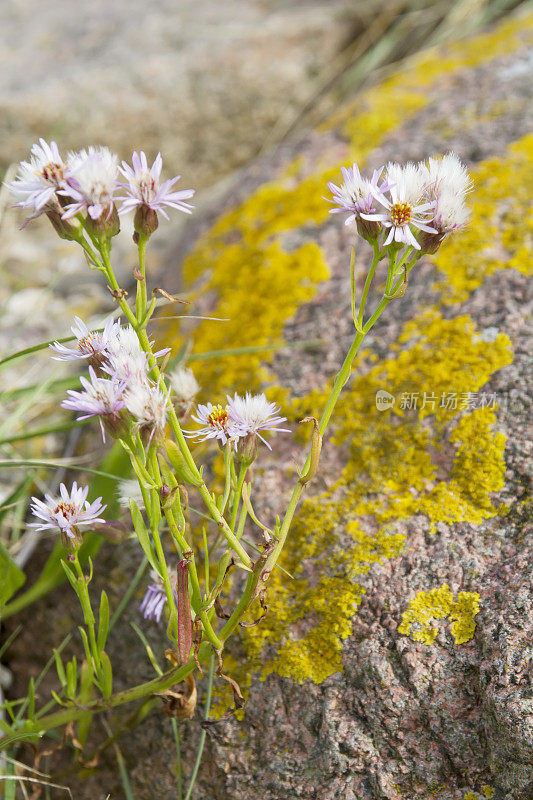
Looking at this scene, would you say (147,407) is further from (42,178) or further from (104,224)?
(42,178)

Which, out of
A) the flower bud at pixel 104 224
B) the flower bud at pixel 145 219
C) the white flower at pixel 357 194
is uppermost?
the white flower at pixel 357 194

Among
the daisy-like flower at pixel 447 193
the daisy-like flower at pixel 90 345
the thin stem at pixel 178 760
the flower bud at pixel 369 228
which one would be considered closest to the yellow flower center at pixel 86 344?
the daisy-like flower at pixel 90 345

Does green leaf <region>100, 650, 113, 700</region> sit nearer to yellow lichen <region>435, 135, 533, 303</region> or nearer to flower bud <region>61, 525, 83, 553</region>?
flower bud <region>61, 525, 83, 553</region>

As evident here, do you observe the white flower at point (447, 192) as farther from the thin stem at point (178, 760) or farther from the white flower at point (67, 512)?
the thin stem at point (178, 760)

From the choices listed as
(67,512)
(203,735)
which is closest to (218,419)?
(67,512)

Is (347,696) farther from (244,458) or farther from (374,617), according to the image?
(244,458)

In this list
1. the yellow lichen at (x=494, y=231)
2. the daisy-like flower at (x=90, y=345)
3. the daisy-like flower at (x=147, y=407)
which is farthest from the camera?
the yellow lichen at (x=494, y=231)

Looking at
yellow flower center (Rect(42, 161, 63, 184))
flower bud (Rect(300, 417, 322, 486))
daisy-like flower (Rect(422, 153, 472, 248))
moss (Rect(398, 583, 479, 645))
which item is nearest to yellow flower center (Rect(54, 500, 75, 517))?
flower bud (Rect(300, 417, 322, 486))
